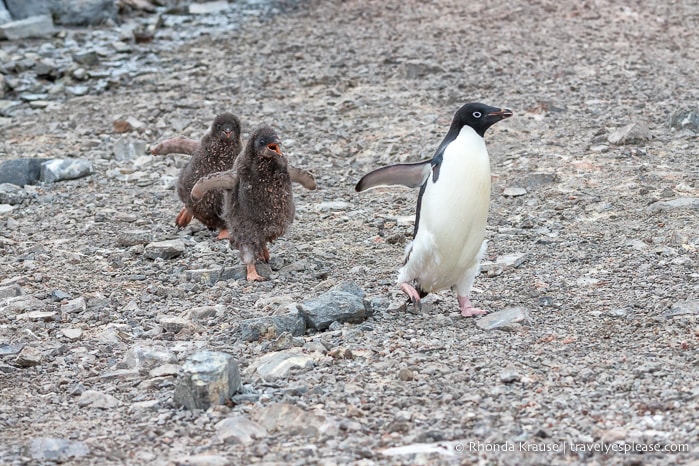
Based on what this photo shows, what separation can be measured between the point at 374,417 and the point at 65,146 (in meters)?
6.47

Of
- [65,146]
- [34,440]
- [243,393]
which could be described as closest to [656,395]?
[243,393]

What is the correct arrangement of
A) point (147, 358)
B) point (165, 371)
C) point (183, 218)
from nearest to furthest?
point (165, 371)
point (147, 358)
point (183, 218)

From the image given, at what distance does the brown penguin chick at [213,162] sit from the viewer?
7.45m

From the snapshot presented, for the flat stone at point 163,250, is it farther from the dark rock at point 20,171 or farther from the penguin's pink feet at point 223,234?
the dark rock at point 20,171

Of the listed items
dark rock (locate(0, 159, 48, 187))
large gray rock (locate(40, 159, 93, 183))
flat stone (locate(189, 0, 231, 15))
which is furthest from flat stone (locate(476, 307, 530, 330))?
flat stone (locate(189, 0, 231, 15))

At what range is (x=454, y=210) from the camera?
5.59m

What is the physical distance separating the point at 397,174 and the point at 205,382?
1.99m

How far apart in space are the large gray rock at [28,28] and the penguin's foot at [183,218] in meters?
7.05

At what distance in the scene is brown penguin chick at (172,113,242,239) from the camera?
7.45 m

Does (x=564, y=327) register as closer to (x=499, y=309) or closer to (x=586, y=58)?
(x=499, y=309)

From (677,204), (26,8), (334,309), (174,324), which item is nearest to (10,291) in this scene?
(174,324)

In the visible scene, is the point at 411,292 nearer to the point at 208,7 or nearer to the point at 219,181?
the point at 219,181

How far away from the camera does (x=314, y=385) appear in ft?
14.7

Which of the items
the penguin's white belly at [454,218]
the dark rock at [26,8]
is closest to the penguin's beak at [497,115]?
the penguin's white belly at [454,218]
